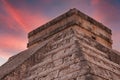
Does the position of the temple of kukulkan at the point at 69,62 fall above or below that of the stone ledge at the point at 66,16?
below

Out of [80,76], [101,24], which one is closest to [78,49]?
[80,76]

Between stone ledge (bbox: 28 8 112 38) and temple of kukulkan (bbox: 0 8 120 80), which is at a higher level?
stone ledge (bbox: 28 8 112 38)

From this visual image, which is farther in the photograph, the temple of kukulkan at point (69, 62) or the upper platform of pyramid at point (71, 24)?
the upper platform of pyramid at point (71, 24)

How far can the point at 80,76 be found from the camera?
549cm

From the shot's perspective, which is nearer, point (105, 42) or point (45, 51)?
point (45, 51)

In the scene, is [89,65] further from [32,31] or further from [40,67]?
[32,31]

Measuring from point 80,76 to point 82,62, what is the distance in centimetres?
44

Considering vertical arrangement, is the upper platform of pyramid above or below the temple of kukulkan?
above

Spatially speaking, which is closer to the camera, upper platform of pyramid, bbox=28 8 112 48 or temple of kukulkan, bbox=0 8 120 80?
temple of kukulkan, bbox=0 8 120 80

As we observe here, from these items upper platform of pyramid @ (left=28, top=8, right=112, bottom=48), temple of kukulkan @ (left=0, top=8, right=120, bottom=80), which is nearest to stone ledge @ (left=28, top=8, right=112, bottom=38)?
upper platform of pyramid @ (left=28, top=8, right=112, bottom=48)

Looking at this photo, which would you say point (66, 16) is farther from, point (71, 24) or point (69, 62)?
point (69, 62)

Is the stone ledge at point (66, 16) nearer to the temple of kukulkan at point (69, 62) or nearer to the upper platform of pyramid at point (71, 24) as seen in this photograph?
the upper platform of pyramid at point (71, 24)

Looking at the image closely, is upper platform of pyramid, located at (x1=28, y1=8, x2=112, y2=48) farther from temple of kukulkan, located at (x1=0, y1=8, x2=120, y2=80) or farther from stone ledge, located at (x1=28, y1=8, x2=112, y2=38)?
temple of kukulkan, located at (x1=0, y1=8, x2=120, y2=80)

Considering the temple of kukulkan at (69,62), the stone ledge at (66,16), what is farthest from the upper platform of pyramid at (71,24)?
the temple of kukulkan at (69,62)
